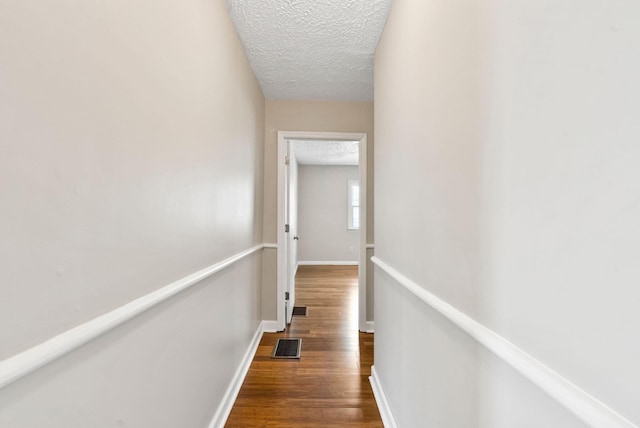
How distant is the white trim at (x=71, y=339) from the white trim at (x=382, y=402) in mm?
1325

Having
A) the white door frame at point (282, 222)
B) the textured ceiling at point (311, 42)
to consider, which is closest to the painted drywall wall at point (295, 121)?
the white door frame at point (282, 222)

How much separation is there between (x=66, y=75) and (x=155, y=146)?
0.36 meters

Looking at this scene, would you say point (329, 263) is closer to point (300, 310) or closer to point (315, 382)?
point (300, 310)

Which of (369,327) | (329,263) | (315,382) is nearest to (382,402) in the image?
(315,382)

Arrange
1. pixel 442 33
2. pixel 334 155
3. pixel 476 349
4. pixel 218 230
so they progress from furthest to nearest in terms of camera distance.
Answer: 1. pixel 334 155
2. pixel 218 230
3. pixel 442 33
4. pixel 476 349

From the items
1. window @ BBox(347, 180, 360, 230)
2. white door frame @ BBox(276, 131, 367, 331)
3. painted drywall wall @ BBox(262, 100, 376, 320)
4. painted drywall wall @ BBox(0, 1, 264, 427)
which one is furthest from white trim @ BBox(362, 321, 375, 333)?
window @ BBox(347, 180, 360, 230)

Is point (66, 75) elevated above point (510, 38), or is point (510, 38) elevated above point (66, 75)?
point (510, 38)

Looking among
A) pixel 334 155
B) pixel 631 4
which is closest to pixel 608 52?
pixel 631 4

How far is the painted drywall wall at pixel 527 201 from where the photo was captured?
42 centimetres

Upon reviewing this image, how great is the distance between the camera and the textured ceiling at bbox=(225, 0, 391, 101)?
1697 mm

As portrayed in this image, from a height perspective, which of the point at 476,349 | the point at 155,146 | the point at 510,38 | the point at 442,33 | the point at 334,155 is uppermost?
the point at 334,155

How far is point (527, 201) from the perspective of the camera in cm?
59

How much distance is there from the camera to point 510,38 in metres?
0.65

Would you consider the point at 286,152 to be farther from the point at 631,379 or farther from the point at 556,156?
the point at 631,379
